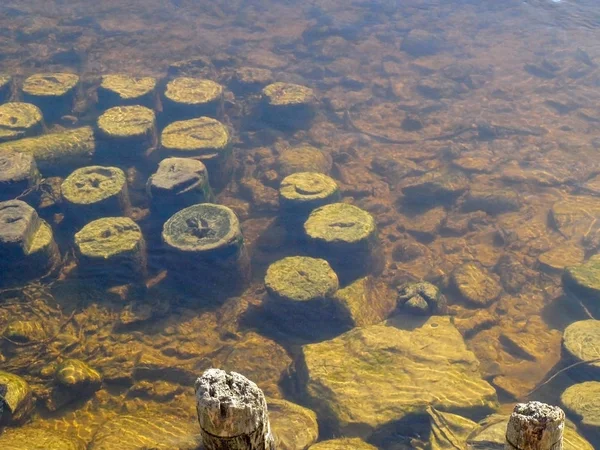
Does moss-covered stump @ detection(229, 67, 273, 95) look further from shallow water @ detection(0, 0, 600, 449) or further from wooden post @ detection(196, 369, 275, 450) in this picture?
wooden post @ detection(196, 369, 275, 450)

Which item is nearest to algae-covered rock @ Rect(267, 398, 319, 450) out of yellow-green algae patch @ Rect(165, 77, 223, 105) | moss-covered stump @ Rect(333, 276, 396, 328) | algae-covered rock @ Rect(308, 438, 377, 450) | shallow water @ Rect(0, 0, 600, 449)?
algae-covered rock @ Rect(308, 438, 377, 450)

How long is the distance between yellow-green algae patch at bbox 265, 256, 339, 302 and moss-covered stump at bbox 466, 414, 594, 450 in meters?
2.64

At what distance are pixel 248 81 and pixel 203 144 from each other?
16.7 feet

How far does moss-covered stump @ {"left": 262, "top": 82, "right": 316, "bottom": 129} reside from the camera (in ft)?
39.0

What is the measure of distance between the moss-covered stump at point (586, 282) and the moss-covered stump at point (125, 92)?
29.4 feet

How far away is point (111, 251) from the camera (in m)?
6.95

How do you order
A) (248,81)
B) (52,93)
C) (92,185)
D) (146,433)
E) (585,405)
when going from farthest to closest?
1. (248,81)
2. (52,93)
3. (92,185)
4. (585,405)
5. (146,433)

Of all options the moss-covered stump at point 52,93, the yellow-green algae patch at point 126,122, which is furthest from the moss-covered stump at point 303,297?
the moss-covered stump at point 52,93

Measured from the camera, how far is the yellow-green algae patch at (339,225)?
766 centimetres

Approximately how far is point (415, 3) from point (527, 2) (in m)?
5.47

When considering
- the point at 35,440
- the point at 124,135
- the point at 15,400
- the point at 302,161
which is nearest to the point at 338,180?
the point at 302,161

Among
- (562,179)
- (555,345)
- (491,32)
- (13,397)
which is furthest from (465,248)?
(491,32)

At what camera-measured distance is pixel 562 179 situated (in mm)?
11078

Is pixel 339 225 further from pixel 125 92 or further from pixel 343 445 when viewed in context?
pixel 125 92
